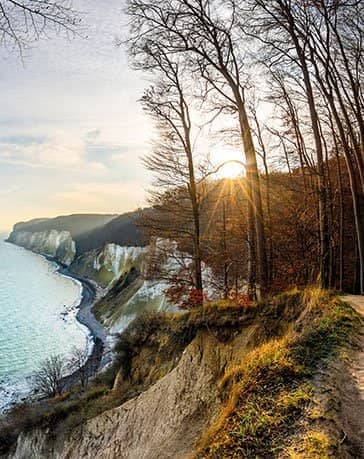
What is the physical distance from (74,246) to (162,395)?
106206 mm

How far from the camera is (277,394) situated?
343 cm

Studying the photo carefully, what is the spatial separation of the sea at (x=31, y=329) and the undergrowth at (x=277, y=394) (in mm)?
28822

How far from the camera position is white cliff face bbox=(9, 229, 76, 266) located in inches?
4365

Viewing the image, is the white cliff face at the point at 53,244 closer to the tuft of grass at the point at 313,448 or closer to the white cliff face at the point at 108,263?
the white cliff face at the point at 108,263

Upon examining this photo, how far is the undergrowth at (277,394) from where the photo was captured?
2826 millimetres

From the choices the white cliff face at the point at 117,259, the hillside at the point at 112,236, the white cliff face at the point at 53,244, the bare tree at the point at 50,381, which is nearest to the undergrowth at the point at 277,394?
the bare tree at the point at 50,381

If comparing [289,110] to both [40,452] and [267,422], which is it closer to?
[267,422]

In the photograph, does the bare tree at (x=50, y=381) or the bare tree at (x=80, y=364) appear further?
the bare tree at (x=80, y=364)

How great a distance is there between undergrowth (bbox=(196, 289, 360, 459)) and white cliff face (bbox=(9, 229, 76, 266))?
10557 centimetres

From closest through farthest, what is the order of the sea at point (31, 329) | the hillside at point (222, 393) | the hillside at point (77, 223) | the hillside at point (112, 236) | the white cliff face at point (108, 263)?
the hillside at point (222, 393)
the sea at point (31, 329)
the white cliff face at point (108, 263)
the hillside at point (112, 236)
the hillside at point (77, 223)

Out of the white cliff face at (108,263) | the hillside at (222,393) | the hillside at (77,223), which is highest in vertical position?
the hillside at (77,223)

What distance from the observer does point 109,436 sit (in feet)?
29.8

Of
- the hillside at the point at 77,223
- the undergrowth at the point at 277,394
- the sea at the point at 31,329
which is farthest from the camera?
the hillside at the point at 77,223

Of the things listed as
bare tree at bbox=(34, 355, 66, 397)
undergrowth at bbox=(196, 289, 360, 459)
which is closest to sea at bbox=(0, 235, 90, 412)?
bare tree at bbox=(34, 355, 66, 397)
